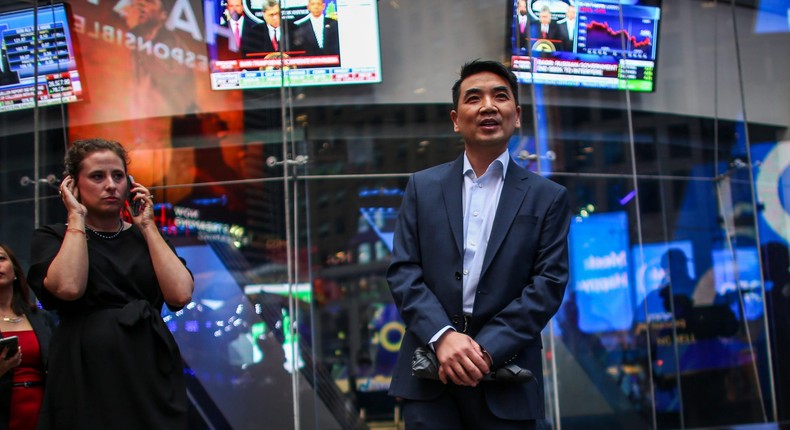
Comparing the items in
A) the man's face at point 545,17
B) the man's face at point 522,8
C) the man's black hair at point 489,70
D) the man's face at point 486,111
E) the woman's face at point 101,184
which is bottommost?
the woman's face at point 101,184

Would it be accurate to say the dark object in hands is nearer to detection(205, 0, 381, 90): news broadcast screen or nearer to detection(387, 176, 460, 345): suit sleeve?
detection(387, 176, 460, 345): suit sleeve

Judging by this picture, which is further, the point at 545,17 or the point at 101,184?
the point at 545,17

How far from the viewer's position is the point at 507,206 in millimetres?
2316

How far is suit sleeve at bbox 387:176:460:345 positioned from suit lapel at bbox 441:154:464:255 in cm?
10

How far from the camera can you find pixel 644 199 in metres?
5.78

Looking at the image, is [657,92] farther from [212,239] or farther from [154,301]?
[154,301]

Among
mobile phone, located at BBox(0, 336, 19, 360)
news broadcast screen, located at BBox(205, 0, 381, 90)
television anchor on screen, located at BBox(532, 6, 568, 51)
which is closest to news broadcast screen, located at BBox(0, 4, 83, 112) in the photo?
news broadcast screen, located at BBox(205, 0, 381, 90)

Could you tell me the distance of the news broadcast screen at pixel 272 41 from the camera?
206 inches

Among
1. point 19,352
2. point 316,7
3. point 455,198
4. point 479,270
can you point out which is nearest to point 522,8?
point 316,7

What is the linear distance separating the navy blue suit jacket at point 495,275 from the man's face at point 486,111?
0.35ft

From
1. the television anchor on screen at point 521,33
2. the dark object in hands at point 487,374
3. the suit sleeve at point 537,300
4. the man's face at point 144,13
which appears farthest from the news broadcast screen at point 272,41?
the dark object in hands at point 487,374

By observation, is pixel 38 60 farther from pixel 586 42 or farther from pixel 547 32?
pixel 586 42

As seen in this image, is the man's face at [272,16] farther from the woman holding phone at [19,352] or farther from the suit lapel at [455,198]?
the suit lapel at [455,198]

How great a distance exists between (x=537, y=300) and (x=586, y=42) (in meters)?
3.88
